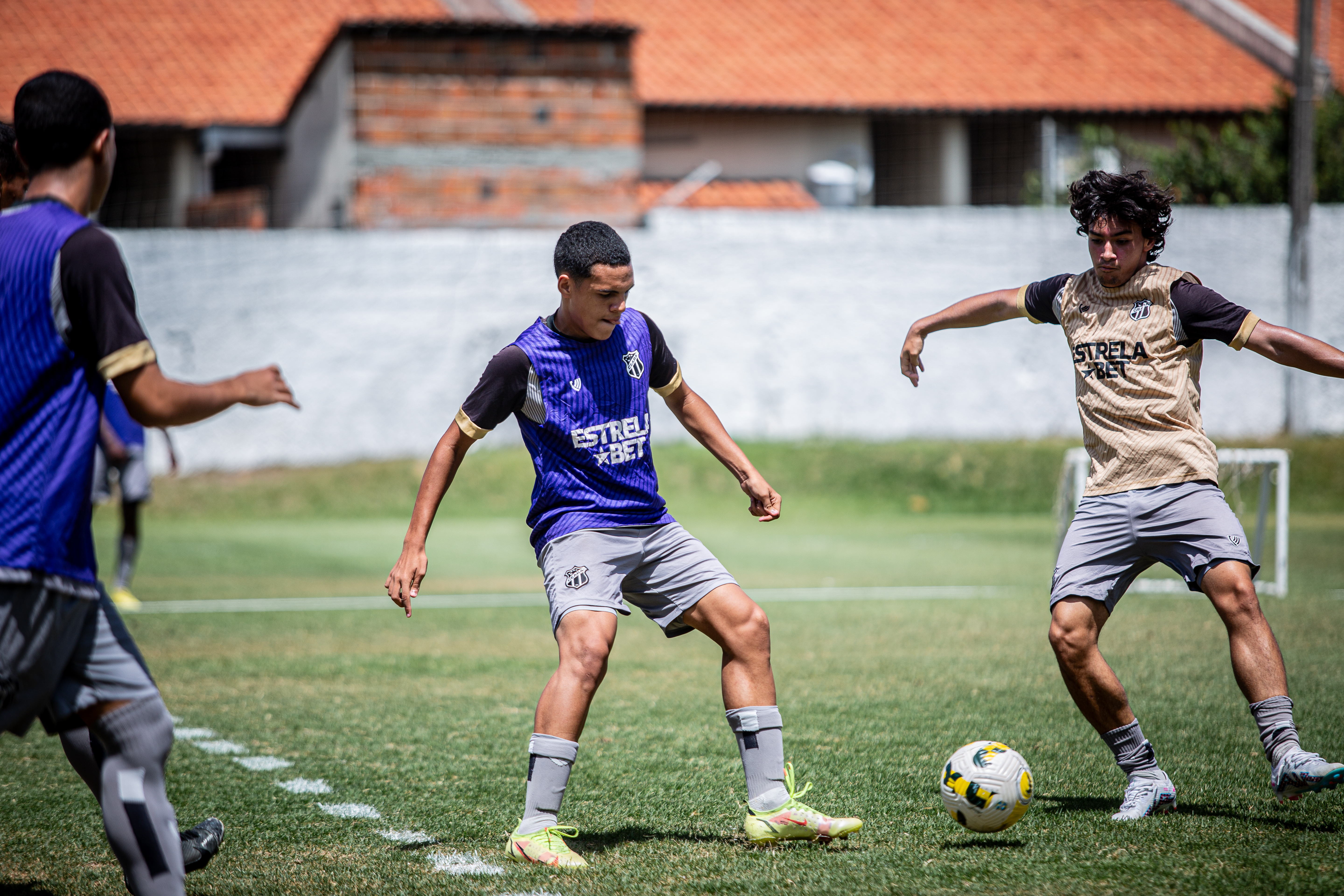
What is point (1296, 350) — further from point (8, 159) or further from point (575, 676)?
point (8, 159)

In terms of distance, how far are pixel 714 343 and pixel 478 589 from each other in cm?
943

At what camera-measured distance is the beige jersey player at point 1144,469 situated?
4621 millimetres

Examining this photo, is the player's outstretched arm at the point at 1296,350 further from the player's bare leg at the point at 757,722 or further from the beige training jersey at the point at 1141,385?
the player's bare leg at the point at 757,722

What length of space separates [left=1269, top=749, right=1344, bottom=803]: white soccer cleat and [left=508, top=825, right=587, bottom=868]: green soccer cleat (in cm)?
226

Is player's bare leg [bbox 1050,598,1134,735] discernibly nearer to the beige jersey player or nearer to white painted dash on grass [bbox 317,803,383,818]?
the beige jersey player

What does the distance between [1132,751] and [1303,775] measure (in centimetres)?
59

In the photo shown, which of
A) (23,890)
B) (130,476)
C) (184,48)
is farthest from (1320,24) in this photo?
(23,890)

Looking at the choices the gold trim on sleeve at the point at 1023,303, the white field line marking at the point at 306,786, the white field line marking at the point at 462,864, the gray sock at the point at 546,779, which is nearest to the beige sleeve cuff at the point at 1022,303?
the gold trim on sleeve at the point at 1023,303

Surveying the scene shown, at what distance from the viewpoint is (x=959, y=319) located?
5.19m

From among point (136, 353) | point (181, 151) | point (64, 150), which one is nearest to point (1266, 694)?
point (136, 353)

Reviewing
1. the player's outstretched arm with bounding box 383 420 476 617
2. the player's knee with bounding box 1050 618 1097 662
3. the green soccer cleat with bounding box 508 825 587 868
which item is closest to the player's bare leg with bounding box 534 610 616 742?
the green soccer cleat with bounding box 508 825 587 868

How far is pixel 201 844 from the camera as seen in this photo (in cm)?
393

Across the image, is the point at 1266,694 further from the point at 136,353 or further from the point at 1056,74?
the point at 1056,74

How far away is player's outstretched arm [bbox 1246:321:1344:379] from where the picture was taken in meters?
4.51
